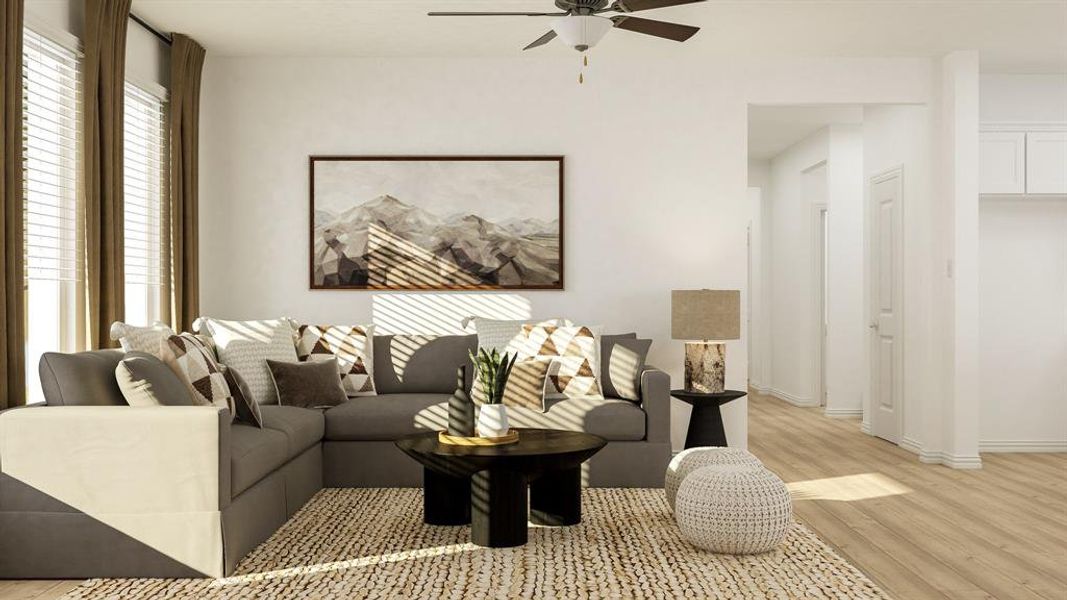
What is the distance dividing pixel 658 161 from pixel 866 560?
3.25 m

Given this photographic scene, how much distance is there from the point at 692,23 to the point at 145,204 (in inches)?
134

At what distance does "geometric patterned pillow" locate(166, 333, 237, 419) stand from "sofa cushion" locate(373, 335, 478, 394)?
1.45 meters

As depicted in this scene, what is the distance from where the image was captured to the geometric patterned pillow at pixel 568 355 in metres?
5.28

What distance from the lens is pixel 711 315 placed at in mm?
5562

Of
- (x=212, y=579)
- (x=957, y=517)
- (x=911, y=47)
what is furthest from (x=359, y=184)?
(x=957, y=517)

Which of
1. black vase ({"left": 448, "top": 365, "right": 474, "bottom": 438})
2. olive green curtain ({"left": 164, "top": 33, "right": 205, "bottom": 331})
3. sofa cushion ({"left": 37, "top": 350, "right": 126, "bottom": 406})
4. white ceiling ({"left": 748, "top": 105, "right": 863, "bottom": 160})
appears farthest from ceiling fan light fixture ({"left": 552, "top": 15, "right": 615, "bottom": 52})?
white ceiling ({"left": 748, "top": 105, "right": 863, "bottom": 160})

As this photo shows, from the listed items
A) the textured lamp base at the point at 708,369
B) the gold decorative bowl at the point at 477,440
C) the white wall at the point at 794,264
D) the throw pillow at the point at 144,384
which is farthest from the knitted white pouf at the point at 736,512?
the white wall at the point at 794,264

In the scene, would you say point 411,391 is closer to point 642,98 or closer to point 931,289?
point 642,98

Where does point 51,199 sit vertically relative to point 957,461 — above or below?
above

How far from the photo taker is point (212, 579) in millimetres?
3461

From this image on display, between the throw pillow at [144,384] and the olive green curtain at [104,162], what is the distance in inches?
37.8

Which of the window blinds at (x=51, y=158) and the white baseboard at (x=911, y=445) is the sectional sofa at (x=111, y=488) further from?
the white baseboard at (x=911, y=445)

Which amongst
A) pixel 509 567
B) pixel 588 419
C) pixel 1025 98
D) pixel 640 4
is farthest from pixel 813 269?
pixel 509 567

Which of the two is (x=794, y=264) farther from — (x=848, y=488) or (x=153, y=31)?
(x=153, y=31)
